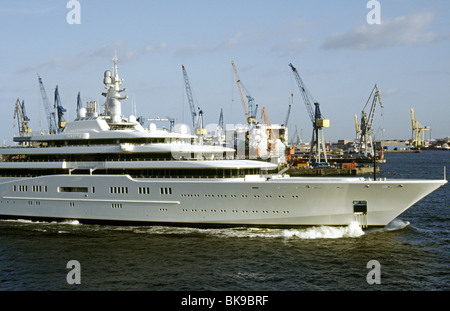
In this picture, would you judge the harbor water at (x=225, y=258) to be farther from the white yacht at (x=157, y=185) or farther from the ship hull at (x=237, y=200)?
the white yacht at (x=157, y=185)

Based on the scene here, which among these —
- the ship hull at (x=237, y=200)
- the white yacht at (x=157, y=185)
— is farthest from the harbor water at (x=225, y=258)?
the white yacht at (x=157, y=185)

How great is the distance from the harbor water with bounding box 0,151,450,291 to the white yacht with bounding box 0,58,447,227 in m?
0.83

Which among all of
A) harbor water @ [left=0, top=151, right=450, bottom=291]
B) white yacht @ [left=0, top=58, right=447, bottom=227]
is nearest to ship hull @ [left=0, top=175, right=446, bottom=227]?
white yacht @ [left=0, top=58, right=447, bottom=227]

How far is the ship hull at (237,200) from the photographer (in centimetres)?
2227

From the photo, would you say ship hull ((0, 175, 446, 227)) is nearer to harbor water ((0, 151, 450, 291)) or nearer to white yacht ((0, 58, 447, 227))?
white yacht ((0, 58, 447, 227))

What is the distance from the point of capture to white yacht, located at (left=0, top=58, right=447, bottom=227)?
73.9 feet

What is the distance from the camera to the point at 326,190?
73.4ft

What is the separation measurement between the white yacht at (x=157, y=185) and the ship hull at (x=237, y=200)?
0.17 feet

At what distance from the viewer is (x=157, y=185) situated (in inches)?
965

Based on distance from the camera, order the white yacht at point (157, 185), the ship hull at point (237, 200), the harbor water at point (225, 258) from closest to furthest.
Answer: the harbor water at point (225, 258), the ship hull at point (237, 200), the white yacht at point (157, 185)

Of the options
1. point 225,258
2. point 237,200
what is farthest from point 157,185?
point 225,258

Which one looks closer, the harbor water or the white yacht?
the harbor water

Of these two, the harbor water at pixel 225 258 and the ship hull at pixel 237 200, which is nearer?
the harbor water at pixel 225 258
